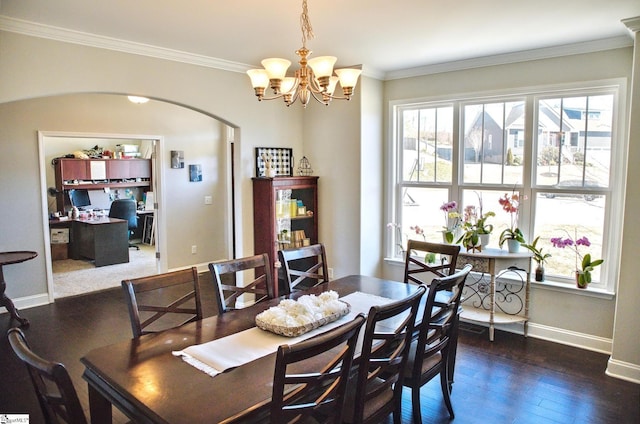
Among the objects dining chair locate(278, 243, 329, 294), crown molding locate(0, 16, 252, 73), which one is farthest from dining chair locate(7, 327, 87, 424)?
crown molding locate(0, 16, 252, 73)

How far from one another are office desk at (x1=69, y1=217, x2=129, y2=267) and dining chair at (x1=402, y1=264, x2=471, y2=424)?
620 centimetres

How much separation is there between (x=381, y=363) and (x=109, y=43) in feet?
10.9

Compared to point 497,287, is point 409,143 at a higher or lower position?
higher

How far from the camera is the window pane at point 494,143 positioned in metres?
4.32

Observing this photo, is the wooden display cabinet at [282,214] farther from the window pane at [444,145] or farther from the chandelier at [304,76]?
the chandelier at [304,76]

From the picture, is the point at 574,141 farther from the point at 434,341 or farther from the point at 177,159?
the point at 177,159

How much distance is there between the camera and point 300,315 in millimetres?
2312

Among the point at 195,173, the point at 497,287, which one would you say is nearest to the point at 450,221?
the point at 497,287

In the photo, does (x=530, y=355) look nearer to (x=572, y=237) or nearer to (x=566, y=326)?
(x=566, y=326)

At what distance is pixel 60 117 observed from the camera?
5.64 metres

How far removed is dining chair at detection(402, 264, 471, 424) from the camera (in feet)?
7.76

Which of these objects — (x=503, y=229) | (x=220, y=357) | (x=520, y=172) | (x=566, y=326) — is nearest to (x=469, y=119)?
(x=520, y=172)

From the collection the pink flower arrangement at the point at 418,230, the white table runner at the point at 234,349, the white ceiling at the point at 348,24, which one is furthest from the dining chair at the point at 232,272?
the pink flower arrangement at the point at 418,230

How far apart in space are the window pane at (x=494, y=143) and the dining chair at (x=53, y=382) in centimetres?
412
